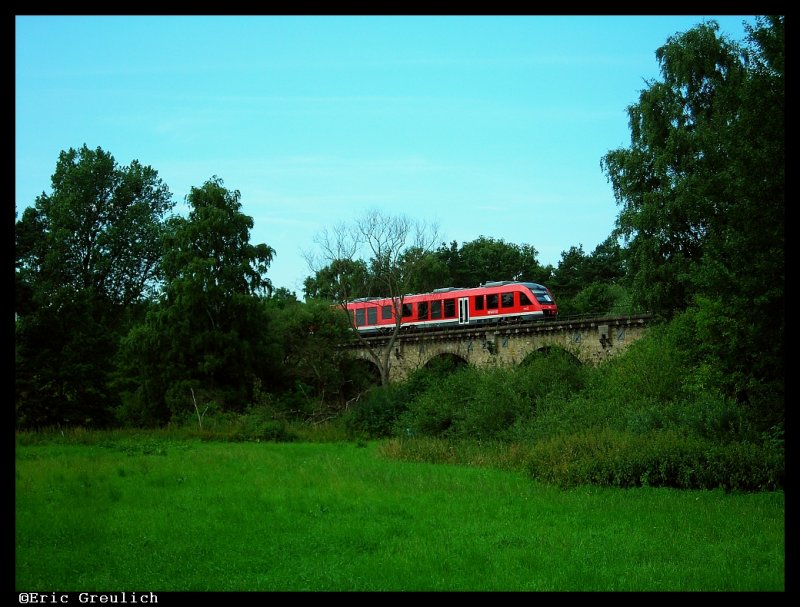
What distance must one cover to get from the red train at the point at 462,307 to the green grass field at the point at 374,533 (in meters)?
22.8

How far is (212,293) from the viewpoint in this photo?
33.5 meters

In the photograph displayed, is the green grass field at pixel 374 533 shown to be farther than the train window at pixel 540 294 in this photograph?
No

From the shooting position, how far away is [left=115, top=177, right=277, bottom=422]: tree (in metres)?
33.1

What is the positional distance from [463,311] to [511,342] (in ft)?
14.9

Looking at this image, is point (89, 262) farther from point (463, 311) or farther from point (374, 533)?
point (374, 533)

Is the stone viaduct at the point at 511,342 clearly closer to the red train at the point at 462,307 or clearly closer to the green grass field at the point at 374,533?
the red train at the point at 462,307

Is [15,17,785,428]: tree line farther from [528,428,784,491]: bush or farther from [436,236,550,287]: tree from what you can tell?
[436,236,550,287]: tree

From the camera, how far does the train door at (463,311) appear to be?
41.1 metres

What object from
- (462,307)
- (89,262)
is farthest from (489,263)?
(89,262)

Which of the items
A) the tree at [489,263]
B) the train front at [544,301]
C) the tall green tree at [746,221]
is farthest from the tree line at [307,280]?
the tree at [489,263]

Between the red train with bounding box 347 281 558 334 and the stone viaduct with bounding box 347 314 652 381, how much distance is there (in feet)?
2.46

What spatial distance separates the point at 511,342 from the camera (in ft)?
123
